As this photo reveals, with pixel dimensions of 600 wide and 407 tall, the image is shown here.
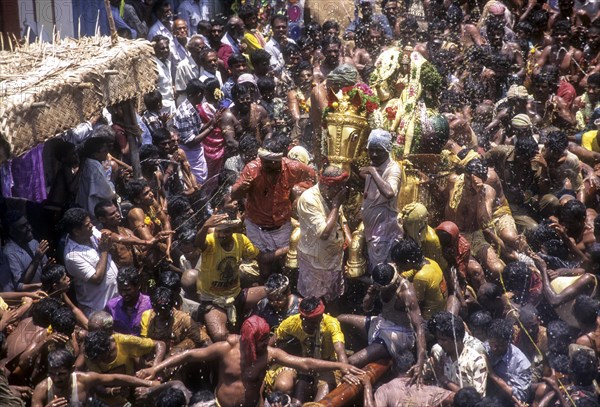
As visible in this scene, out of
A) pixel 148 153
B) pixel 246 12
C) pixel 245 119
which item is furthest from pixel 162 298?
pixel 246 12

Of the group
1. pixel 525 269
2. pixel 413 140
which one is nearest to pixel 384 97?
pixel 413 140

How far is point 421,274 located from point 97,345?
2.87m

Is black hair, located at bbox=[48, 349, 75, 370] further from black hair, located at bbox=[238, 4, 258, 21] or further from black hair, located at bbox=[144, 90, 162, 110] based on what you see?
black hair, located at bbox=[238, 4, 258, 21]

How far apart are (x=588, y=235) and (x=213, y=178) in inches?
158

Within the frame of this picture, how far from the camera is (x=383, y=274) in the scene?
8.52 m

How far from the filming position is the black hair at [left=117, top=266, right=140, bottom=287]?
8.52m

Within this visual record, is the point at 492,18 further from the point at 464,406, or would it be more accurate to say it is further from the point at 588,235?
the point at 464,406

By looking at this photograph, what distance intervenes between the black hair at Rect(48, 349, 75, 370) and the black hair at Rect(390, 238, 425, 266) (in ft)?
9.57

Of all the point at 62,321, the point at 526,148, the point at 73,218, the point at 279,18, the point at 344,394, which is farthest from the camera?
the point at 279,18

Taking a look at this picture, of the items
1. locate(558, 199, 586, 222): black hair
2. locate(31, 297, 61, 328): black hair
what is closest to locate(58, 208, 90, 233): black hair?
locate(31, 297, 61, 328): black hair

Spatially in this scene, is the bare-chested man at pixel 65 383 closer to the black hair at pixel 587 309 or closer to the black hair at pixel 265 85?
the black hair at pixel 587 309

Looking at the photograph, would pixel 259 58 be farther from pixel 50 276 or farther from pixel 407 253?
pixel 50 276

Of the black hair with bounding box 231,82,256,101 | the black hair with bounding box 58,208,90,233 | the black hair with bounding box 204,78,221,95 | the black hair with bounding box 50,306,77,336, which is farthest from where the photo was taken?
the black hair with bounding box 204,78,221,95

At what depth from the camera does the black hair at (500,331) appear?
820cm
